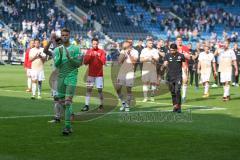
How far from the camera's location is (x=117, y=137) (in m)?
13.7

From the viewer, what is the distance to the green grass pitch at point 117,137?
38.0 ft

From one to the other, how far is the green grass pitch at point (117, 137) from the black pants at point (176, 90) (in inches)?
24.4

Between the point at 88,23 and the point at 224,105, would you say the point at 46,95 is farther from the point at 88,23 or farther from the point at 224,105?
the point at 88,23

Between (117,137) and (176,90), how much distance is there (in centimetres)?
593

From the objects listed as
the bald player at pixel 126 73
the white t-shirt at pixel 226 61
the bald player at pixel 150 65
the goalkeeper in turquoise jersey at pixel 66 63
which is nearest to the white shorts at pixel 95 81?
the bald player at pixel 126 73

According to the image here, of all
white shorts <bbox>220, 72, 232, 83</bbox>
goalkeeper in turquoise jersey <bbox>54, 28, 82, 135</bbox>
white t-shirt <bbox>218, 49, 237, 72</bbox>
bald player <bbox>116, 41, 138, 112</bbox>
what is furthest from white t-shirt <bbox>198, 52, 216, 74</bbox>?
goalkeeper in turquoise jersey <bbox>54, 28, 82, 135</bbox>

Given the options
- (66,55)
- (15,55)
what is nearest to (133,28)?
(15,55)

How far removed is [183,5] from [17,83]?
40731 mm

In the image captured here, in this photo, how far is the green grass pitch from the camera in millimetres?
11586

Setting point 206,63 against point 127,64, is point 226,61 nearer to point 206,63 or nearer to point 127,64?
point 206,63

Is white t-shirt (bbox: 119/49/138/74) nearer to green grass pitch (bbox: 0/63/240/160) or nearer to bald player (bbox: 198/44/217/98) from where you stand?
green grass pitch (bbox: 0/63/240/160)

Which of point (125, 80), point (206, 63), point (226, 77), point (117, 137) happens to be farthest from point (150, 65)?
point (117, 137)

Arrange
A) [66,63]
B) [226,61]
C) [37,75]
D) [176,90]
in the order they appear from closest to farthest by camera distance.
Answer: [66,63] < [176,90] < [37,75] < [226,61]

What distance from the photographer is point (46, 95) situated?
2464 centimetres
